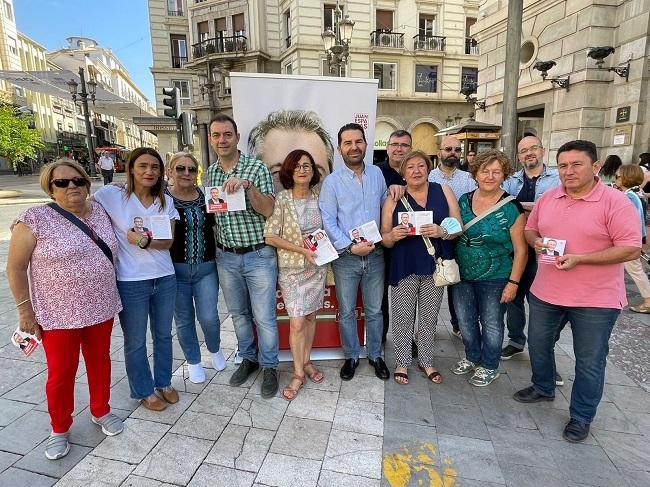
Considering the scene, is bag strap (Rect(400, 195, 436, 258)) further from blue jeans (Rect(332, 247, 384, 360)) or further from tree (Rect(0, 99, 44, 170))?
tree (Rect(0, 99, 44, 170))

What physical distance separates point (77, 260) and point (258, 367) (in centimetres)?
191

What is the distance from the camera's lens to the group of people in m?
2.44

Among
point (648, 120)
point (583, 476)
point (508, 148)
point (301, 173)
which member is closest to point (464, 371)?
point (583, 476)

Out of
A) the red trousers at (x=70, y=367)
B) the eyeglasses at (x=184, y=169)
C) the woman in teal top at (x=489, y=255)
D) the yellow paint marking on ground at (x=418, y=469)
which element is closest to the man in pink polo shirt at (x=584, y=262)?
the woman in teal top at (x=489, y=255)

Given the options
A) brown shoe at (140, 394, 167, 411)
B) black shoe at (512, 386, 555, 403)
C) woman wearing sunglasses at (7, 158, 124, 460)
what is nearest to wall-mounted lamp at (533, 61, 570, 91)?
black shoe at (512, 386, 555, 403)

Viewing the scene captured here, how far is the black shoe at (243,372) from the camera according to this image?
3430 mm

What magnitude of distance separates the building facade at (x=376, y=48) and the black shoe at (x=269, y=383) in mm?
21568

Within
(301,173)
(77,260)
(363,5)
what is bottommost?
(77,260)

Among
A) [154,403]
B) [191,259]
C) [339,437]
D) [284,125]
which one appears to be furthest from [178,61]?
[339,437]

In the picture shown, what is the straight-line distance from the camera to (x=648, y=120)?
27.8 feet

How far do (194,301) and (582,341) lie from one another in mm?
3082

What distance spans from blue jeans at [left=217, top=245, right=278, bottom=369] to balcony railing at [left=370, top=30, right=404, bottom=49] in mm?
23783

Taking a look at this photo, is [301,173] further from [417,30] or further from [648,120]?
[417,30]

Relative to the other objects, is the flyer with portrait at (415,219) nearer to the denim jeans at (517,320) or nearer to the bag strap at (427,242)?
the bag strap at (427,242)
